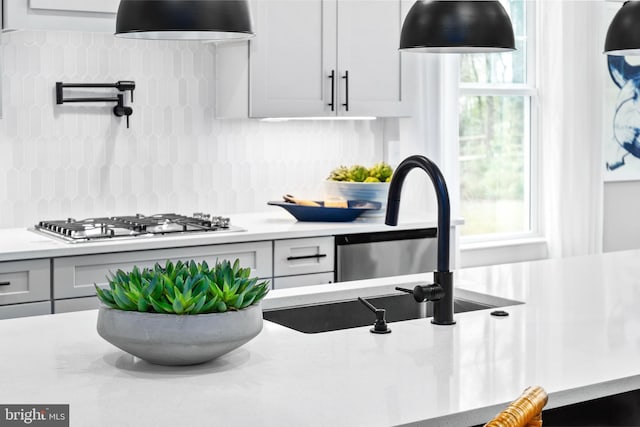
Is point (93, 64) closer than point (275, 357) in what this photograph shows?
No

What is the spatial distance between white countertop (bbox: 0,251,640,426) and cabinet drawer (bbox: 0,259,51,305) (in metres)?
1.18

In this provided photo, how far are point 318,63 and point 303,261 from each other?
1.00 m

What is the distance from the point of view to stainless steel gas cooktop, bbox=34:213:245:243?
143 inches

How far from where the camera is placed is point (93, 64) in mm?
4199

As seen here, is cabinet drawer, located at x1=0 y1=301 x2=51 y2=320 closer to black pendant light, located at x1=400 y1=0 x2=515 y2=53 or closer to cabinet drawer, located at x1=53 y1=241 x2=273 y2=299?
cabinet drawer, located at x1=53 y1=241 x2=273 y2=299

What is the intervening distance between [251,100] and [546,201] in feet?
7.64

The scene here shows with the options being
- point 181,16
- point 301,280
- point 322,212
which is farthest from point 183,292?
point 322,212

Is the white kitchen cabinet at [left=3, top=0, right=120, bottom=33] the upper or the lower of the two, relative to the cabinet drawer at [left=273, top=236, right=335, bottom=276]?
upper

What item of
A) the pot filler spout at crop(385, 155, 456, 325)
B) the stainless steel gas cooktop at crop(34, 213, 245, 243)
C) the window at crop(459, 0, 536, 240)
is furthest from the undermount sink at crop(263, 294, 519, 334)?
the window at crop(459, 0, 536, 240)

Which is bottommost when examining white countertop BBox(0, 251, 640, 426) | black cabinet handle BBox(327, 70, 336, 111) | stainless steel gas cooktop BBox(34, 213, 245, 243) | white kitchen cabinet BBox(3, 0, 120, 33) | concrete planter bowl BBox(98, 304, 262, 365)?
white countertop BBox(0, 251, 640, 426)

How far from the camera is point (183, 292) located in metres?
1.69

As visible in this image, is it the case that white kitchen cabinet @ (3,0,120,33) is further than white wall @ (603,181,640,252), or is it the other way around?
white wall @ (603,181,640,252)

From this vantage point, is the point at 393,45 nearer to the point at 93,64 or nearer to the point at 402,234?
the point at 402,234

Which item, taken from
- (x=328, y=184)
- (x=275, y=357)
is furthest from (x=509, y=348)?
(x=328, y=184)
